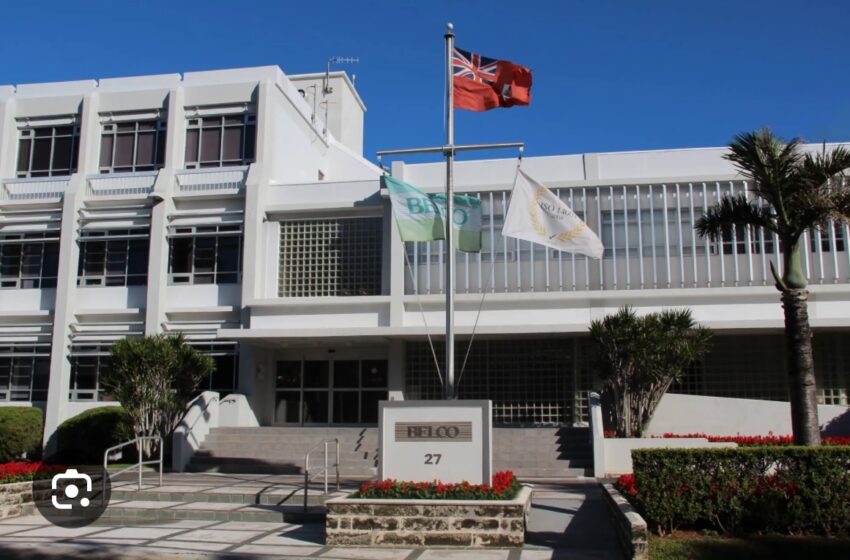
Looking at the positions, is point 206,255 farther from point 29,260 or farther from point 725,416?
point 725,416

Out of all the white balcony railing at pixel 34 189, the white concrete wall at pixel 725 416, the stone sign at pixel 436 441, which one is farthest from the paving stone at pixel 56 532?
the white balcony railing at pixel 34 189

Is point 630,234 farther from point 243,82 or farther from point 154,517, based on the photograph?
point 154,517

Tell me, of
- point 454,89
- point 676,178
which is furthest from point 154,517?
point 676,178

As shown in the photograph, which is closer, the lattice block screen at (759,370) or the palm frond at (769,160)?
the palm frond at (769,160)

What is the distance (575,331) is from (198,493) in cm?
1085

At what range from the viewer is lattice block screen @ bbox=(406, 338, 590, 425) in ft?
75.2

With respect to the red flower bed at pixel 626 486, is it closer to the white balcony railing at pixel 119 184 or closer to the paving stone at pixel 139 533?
the paving stone at pixel 139 533

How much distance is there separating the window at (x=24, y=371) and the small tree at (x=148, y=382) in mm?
6068

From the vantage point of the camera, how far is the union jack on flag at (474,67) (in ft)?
49.5

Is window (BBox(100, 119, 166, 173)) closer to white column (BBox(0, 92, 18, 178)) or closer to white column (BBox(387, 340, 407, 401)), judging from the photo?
white column (BBox(0, 92, 18, 178))

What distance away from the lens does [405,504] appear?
10.6 m

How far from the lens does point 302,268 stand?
24922 millimetres

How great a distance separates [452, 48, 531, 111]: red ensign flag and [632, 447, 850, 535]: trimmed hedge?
731cm

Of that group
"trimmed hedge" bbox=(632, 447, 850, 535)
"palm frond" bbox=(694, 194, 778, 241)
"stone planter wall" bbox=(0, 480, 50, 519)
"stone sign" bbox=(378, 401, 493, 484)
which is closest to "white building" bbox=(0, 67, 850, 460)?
"palm frond" bbox=(694, 194, 778, 241)
